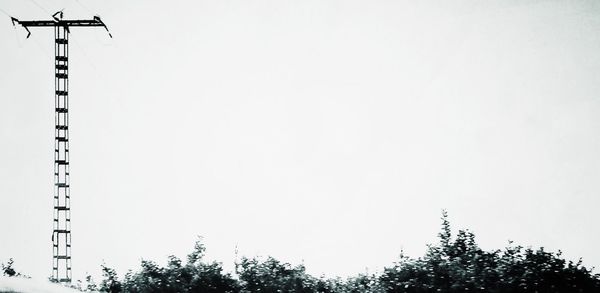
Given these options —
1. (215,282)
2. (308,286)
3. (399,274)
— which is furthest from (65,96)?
(399,274)

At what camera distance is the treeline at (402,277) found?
33844 mm

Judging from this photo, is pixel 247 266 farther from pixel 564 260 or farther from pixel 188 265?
pixel 564 260

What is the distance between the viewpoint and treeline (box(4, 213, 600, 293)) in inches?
1332

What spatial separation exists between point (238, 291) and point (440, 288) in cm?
1838

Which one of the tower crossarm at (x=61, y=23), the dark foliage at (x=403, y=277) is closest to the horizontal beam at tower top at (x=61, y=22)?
the tower crossarm at (x=61, y=23)

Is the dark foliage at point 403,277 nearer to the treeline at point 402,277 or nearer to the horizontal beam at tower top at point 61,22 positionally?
the treeline at point 402,277

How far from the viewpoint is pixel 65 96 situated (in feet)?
108

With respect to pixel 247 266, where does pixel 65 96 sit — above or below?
above

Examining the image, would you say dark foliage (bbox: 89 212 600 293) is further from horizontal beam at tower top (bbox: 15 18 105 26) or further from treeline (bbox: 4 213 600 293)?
horizontal beam at tower top (bbox: 15 18 105 26)

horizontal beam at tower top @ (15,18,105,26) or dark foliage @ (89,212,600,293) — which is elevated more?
horizontal beam at tower top @ (15,18,105,26)

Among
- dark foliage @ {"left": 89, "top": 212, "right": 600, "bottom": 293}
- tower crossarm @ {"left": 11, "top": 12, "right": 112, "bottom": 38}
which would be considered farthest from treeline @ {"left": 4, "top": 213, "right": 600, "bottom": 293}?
tower crossarm @ {"left": 11, "top": 12, "right": 112, "bottom": 38}

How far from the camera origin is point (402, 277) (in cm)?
3622

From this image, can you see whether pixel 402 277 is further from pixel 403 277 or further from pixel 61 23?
pixel 61 23

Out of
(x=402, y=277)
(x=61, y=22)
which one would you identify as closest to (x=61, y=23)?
(x=61, y=22)
